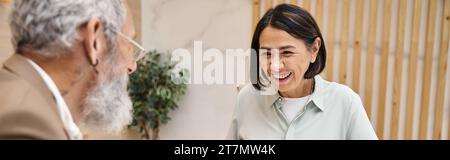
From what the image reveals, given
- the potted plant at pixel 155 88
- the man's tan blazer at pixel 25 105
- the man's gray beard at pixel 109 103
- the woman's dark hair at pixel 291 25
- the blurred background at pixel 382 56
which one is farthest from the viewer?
the potted plant at pixel 155 88

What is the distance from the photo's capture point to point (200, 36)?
1.46 metres

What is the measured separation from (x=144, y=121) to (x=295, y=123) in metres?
0.77

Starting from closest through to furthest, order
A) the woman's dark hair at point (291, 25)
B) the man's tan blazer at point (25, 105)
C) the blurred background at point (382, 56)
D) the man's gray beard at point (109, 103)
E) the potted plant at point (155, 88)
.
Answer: the man's tan blazer at point (25, 105) → the man's gray beard at point (109, 103) → the woman's dark hair at point (291, 25) → the blurred background at point (382, 56) → the potted plant at point (155, 88)

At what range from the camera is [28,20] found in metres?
0.52

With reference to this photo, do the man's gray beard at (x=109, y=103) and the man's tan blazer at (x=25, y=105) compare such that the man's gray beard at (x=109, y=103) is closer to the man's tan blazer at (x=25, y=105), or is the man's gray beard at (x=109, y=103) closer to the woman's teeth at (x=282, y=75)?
the man's tan blazer at (x=25, y=105)

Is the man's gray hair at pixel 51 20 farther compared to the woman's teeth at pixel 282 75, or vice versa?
the woman's teeth at pixel 282 75

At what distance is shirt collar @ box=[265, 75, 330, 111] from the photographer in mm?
877

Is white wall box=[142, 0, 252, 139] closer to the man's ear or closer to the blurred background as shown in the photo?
the blurred background

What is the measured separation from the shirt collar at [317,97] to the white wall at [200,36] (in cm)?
40

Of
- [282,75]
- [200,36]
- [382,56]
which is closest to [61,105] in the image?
[282,75]

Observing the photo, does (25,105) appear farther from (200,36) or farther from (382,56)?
(382,56)

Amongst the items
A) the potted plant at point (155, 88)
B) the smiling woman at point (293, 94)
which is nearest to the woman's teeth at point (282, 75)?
the smiling woman at point (293, 94)

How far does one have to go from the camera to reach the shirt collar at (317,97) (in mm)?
877

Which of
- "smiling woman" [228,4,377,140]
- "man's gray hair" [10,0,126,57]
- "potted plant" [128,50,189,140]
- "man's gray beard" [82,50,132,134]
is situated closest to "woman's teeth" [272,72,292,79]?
"smiling woman" [228,4,377,140]
